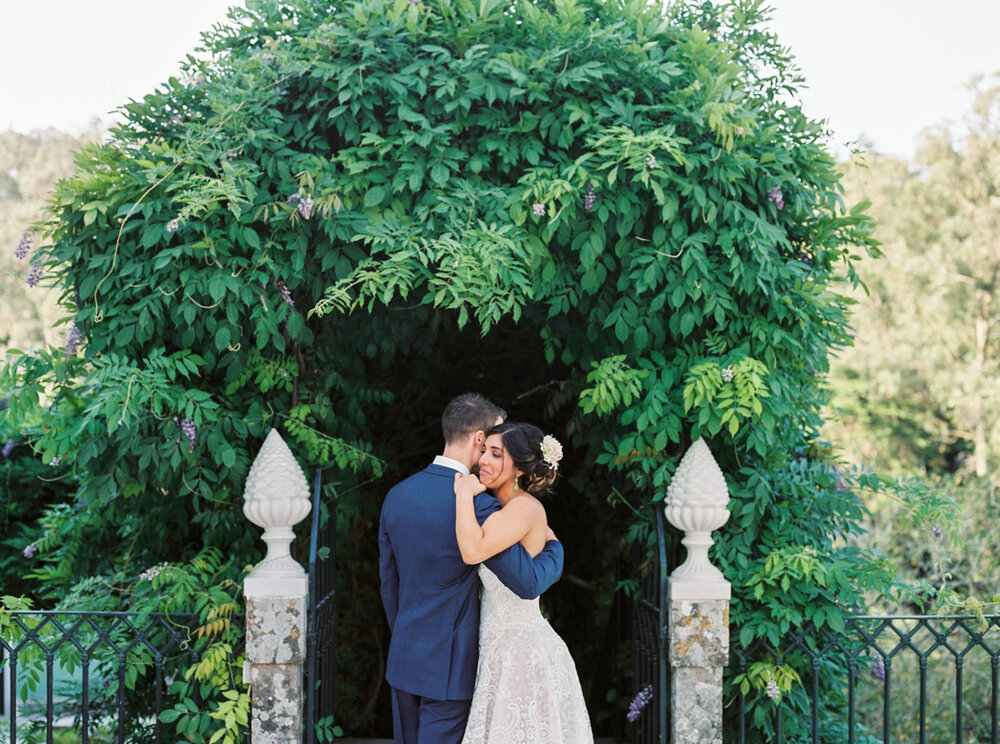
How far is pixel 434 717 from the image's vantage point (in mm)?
3361

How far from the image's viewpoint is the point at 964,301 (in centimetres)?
1642

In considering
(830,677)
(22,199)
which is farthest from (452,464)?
(22,199)

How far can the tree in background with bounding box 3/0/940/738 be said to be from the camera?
150 inches

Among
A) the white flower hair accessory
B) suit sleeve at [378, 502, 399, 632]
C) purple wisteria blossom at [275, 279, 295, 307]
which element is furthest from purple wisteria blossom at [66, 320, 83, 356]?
the white flower hair accessory

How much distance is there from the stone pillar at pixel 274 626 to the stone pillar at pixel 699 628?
1.70m

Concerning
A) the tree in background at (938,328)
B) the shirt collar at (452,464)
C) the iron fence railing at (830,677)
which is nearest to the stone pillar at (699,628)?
the iron fence railing at (830,677)

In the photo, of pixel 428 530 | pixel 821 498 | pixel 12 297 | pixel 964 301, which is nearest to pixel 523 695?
pixel 428 530

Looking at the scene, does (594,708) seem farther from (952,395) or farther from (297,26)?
(952,395)

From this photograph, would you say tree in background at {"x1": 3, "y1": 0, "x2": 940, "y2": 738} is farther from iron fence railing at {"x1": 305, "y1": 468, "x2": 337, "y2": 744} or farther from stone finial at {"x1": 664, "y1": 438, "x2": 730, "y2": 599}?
iron fence railing at {"x1": 305, "y1": 468, "x2": 337, "y2": 744}

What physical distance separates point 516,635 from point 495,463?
27.3 inches

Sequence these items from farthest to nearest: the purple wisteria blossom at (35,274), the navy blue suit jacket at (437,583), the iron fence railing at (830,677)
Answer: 1. the purple wisteria blossom at (35,274)
2. the iron fence railing at (830,677)
3. the navy blue suit jacket at (437,583)

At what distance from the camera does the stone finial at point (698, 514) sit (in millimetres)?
3840

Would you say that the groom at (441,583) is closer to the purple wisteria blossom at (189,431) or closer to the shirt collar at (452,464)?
the shirt collar at (452,464)

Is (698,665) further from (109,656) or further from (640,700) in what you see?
(109,656)
